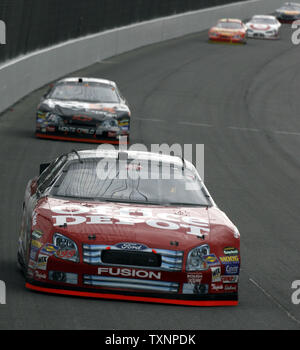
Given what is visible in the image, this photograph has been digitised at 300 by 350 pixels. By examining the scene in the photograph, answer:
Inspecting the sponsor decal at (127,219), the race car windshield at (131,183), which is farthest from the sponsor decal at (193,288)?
the race car windshield at (131,183)

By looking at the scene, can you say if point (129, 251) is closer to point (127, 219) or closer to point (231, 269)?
point (127, 219)

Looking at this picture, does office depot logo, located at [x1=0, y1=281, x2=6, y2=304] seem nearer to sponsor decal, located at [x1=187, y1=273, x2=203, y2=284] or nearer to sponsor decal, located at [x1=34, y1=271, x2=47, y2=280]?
sponsor decal, located at [x1=34, y1=271, x2=47, y2=280]

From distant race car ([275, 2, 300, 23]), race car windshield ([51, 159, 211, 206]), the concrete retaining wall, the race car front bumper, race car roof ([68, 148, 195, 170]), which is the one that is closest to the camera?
race car windshield ([51, 159, 211, 206])

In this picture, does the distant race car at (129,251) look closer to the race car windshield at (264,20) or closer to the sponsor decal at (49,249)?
the sponsor decal at (49,249)

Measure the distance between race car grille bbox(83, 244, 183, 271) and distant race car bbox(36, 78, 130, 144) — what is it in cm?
1234

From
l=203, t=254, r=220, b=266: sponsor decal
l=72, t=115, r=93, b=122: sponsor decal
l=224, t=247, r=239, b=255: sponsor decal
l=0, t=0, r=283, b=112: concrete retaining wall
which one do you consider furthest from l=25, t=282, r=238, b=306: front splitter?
l=0, t=0, r=283, b=112: concrete retaining wall

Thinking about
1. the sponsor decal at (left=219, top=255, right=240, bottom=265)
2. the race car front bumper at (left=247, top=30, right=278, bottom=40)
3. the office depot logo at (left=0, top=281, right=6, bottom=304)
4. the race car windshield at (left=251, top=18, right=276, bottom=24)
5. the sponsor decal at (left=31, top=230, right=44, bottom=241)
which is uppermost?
the sponsor decal at (left=31, top=230, right=44, bottom=241)

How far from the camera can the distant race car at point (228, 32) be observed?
50.3 m

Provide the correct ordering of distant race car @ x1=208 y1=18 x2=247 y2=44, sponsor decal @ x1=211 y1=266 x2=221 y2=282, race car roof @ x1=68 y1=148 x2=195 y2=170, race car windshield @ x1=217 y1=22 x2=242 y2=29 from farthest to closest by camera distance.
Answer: race car windshield @ x1=217 y1=22 x2=242 y2=29 < distant race car @ x1=208 y1=18 x2=247 y2=44 < race car roof @ x1=68 y1=148 x2=195 y2=170 < sponsor decal @ x1=211 y1=266 x2=221 y2=282

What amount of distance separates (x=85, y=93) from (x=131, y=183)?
1238cm

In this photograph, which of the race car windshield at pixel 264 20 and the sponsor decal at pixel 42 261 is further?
the race car windshield at pixel 264 20

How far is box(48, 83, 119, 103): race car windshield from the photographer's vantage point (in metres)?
21.0

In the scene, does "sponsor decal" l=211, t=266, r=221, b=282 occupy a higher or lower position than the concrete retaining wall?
higher

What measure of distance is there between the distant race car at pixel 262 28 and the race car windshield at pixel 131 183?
4578 centimetres
